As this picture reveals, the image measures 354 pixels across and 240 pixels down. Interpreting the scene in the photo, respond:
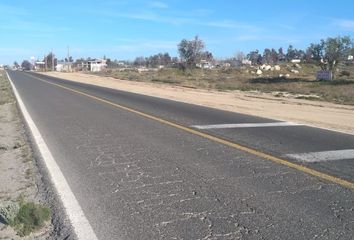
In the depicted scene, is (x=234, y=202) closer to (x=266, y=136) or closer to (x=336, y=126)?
(x=266, y=136)

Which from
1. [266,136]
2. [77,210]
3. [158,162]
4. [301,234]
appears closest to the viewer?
[301,234]

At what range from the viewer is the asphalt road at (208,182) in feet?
17.4

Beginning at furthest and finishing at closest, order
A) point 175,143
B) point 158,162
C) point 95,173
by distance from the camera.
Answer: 1. point 175,143
2. point 158,162
3. point 95,173

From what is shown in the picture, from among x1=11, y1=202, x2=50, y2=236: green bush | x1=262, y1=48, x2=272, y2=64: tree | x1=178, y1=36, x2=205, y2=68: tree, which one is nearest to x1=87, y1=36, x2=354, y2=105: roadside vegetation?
x1=178, y1=36, x2=205, y2=68: tree

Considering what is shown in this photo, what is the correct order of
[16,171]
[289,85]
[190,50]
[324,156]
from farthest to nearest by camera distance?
1. [190,50]
2. [289,85]
3. [324,156]
4. [16,171]

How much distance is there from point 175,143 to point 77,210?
16.2 feet

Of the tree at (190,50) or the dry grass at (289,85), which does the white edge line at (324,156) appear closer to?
the dry grass at (289,85)

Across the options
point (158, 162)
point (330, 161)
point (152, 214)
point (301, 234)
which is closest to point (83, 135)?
point (158, 162)

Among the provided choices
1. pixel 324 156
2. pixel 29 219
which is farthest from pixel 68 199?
pixel 324 156

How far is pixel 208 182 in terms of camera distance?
7203mm

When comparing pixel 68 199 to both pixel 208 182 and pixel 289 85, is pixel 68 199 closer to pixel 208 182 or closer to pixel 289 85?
pixel 208 182

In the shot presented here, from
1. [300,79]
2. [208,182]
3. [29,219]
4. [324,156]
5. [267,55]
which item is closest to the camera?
[29,219]

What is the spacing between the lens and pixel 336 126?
14.2m

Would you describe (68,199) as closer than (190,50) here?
Yes
